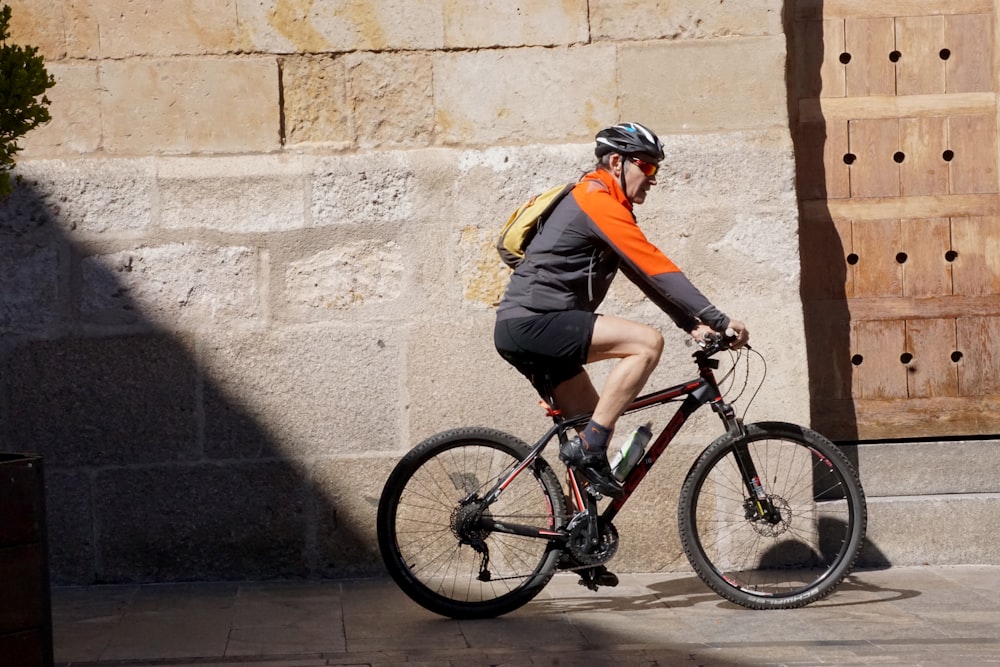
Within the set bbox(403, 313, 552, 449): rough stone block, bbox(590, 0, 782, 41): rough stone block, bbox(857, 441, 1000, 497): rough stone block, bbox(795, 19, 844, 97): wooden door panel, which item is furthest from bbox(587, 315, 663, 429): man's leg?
bbox(795, 19, 844, 97): wooden door panel

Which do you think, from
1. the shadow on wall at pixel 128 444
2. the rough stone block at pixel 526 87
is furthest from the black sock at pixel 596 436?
the rough stone block at pixel 526 87

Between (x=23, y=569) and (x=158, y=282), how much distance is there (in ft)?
7.38

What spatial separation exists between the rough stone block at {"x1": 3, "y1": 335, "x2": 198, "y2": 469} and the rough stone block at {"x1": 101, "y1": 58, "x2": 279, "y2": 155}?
823 mm

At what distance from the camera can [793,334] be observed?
5.50 metres

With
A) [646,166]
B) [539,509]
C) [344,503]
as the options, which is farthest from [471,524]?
[646,166]

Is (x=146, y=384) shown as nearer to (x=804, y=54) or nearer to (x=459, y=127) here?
(x=459, y=127)

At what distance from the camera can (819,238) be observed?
5910 mm

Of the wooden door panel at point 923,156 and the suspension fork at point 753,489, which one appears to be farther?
the wooden door panel at point 923,156

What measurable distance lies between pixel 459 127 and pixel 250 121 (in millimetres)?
874

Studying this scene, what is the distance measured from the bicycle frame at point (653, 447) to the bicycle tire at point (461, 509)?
0.04 metres

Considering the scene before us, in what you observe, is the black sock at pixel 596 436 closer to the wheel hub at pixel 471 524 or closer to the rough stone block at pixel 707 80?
the wheel hub at pixel 471 524

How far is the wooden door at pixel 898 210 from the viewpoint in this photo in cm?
587

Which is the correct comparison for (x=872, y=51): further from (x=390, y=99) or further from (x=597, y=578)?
(x=597, y=578)

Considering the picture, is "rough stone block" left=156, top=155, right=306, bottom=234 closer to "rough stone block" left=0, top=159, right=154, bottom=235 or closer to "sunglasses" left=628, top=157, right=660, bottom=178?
"rough stone block" left=0, top=159, right=154, bottom=235
